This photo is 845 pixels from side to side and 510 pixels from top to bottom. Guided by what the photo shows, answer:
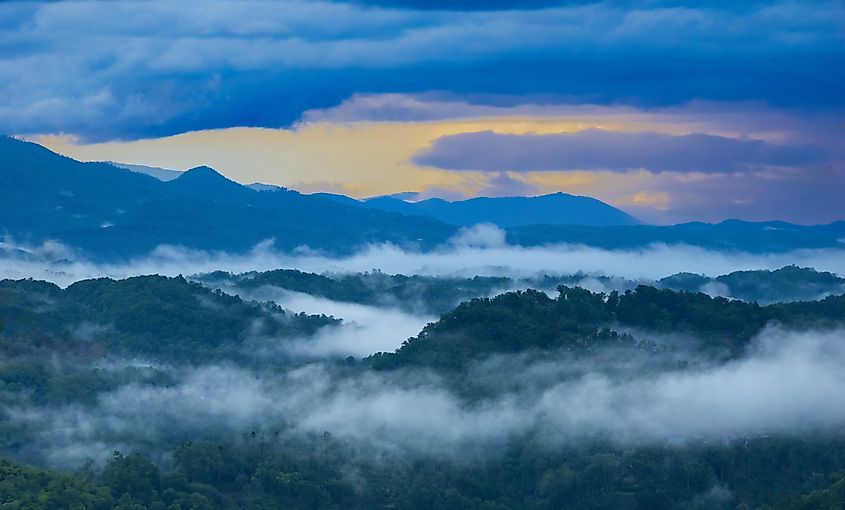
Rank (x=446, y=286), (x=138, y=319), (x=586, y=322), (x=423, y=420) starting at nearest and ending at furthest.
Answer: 1. (x=423, y=420)
2. (x=586, y=322)
3. (x=138, y=319)
4. (x=446, y=286)

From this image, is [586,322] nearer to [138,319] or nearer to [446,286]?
[138,319]

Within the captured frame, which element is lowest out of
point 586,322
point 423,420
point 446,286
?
point 423,420

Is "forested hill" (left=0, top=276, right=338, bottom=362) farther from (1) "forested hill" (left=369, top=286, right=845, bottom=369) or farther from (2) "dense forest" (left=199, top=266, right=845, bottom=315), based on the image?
(2) "dense forest" (left=199, top=266, right=845, bottom=315)

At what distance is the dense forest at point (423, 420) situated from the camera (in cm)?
7044

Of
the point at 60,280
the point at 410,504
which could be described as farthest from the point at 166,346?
the point at 60,280

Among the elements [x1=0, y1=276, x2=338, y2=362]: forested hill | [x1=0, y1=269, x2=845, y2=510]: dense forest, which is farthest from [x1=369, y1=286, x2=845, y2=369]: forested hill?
[x1=0, y1=276, x2=338, y2=362]: forested hill

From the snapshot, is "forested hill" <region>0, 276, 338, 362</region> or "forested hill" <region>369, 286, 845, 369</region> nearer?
"forested hill" <region>369, 286, 845, 369</region>

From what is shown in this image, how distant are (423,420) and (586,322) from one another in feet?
46.9

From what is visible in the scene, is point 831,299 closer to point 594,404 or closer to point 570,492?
point 594,404

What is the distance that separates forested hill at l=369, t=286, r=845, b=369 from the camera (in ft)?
293

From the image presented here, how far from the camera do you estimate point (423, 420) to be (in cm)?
8494

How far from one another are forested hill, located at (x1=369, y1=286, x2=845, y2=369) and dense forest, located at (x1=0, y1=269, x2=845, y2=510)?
139mm

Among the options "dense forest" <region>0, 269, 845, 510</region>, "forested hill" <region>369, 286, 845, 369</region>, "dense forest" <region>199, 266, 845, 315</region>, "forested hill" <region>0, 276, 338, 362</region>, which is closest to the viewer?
"dense forest" <region>0, 269, 845, 510</region>

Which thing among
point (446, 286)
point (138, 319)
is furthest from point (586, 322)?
point (446, 286)
